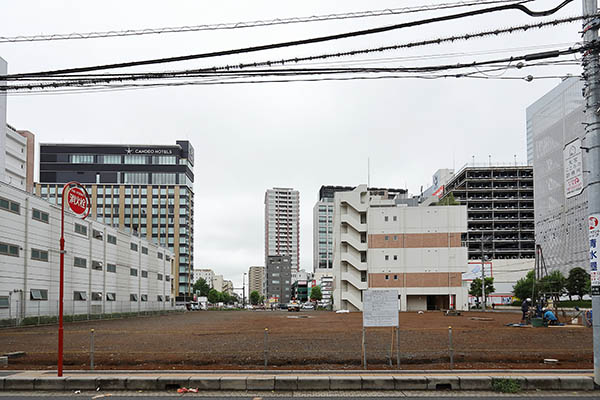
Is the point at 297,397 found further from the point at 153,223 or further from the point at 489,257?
the point at 153,223

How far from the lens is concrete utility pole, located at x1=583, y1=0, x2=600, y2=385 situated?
12461mm

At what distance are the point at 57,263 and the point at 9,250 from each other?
8.13 metres

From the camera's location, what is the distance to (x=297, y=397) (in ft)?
38.6

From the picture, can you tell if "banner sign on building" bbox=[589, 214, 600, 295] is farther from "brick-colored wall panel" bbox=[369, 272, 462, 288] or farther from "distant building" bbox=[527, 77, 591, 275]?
"brick-colored wall panel" bbox=[369, 272, 462, 288]

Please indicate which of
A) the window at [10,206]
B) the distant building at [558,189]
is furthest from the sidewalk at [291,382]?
the distant building at [558,189]

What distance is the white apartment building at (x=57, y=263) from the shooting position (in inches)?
1655

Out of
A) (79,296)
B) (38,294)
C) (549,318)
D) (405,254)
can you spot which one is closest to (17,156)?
(79,296)

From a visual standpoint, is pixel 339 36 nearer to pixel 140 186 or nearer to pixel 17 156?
pixel 17 156

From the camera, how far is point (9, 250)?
1647 inches

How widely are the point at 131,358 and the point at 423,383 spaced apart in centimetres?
903

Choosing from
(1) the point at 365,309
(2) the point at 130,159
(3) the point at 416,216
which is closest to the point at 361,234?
(3) the point at 416,216

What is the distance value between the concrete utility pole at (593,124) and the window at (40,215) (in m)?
43.6

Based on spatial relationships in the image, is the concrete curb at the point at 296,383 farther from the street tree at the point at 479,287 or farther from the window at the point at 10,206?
the street tree at the point at 479,287

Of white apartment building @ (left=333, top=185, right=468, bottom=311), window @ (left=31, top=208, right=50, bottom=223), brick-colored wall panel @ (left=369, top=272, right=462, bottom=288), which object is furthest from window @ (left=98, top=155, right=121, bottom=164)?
window @ (left=31, top=208, right=50, bottom=223)
